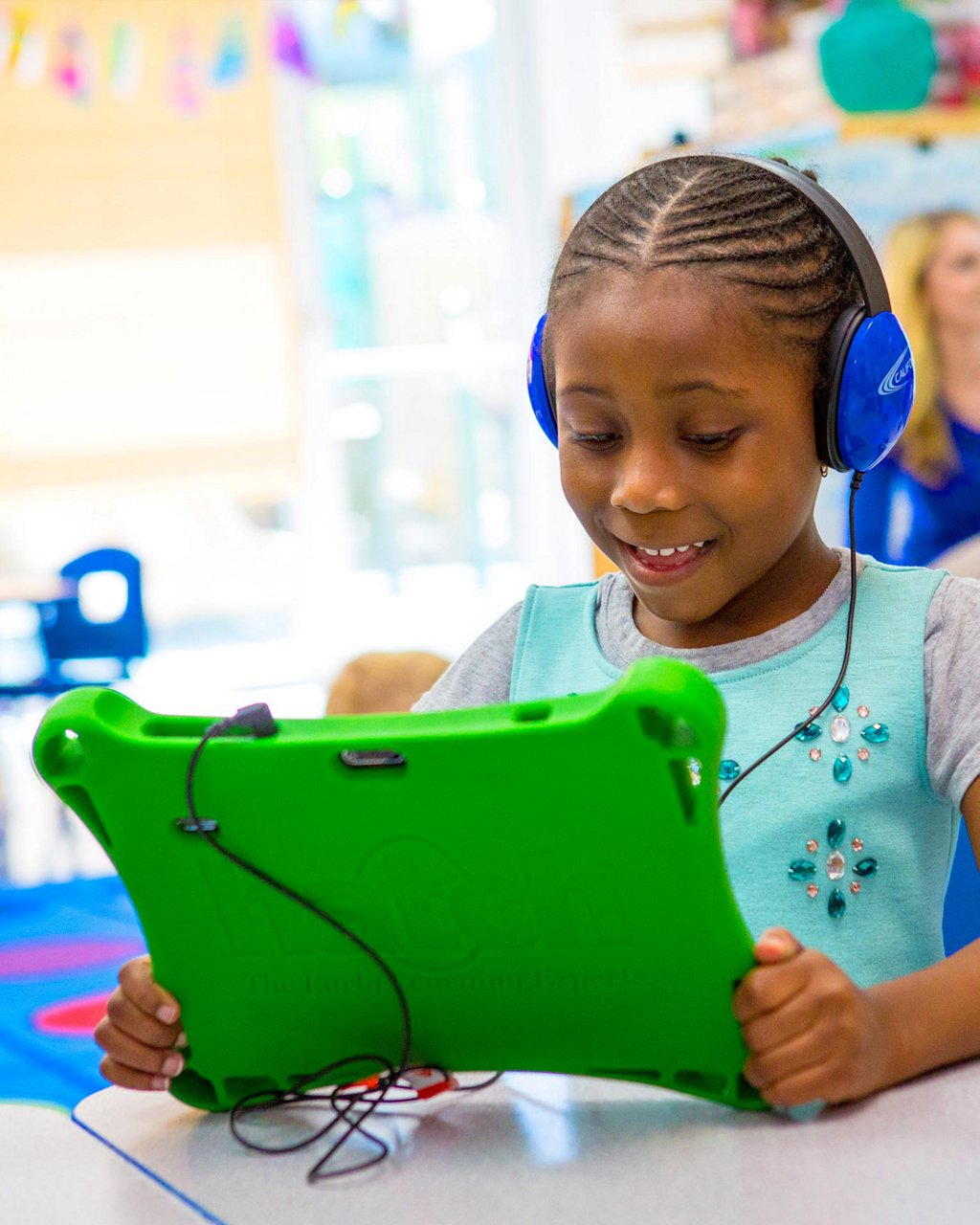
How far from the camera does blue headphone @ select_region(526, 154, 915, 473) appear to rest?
79 centimetres

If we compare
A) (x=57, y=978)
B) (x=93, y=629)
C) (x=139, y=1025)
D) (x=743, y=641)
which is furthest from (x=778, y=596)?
(x=93, y=629)

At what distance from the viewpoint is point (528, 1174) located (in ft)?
1.92

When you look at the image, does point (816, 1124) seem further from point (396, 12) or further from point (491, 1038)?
point (396, 12)

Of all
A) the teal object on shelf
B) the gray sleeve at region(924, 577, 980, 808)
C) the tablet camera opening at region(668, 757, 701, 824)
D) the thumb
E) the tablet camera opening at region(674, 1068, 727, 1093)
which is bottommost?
the tablet camera opening at region(674, 1068, 727, 1093)

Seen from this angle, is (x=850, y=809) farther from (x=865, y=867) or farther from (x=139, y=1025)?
(x=139, y=1025)

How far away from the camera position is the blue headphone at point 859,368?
79 centimetres

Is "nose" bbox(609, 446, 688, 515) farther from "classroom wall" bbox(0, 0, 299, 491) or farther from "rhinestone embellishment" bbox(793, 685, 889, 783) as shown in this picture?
"classroom wall" bbox(0, 0, 299, 491)

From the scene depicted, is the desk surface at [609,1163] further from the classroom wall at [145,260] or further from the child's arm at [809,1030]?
the classroom wall at [145,260]

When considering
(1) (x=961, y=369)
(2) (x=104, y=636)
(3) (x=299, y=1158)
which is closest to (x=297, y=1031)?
(3) (x=299, y=1158)

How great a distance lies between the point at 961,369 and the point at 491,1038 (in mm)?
2397

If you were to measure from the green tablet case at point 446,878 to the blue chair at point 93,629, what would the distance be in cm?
279

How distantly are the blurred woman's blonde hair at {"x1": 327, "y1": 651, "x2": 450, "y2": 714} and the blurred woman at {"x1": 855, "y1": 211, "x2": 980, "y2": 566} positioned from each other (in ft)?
3.87

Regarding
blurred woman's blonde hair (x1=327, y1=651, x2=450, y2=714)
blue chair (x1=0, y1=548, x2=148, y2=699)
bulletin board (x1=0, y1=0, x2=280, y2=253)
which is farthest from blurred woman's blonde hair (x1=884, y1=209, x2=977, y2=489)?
bulletin board (x1=0, y1=0, x2=280, y2=253)

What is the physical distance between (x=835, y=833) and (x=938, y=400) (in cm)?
215
